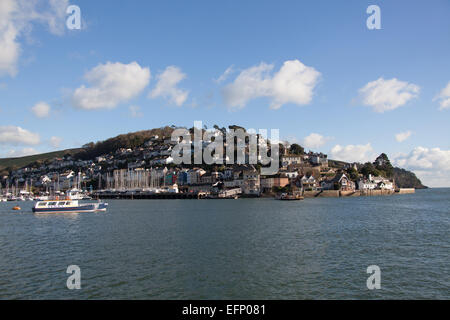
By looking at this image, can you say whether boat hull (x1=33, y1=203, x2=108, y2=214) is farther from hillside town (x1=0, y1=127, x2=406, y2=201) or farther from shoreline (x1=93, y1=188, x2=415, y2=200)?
hillside town (x1=0, y1=127, x2=406, y2=201)

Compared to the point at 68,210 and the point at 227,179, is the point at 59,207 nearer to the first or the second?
the point at 68,210

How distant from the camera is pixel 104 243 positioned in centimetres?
2767

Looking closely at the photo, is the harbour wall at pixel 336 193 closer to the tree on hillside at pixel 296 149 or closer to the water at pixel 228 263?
the tree on hillside at pixel 296 149

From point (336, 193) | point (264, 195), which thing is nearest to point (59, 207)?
point (264, 195)

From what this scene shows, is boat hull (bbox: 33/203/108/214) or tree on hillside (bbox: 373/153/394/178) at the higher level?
tree on hillside (bbox: 373/153/394/178)

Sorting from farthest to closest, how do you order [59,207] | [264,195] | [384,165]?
[384,165] → [264,195] → [59,207]

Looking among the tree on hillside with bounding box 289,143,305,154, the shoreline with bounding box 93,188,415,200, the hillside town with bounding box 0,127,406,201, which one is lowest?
the shoreline with bounding box 93,188,415,200

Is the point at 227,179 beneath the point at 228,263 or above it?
above

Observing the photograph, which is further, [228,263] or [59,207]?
[59,207]

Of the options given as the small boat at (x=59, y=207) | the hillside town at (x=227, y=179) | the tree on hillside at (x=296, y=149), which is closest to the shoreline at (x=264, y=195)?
the hillside town at (x=227, y=179)

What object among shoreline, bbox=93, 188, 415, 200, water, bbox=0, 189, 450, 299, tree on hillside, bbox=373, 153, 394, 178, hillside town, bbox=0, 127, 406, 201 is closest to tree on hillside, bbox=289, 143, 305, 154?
hillside town, bbox=0, 127, 406, 201
